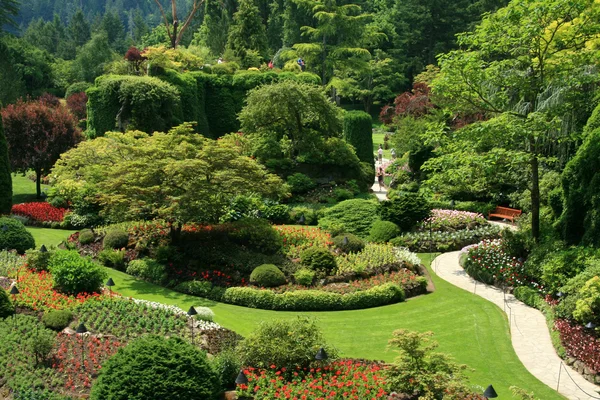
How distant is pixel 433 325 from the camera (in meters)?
15.7

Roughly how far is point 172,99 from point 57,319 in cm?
1967

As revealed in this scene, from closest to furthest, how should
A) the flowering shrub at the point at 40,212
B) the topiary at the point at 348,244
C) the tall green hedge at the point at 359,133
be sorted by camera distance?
1. the topiary at the point at 348,244
2. the flowering shrub at the point at 40,212
3. the tall green hedge at the point at 359,133

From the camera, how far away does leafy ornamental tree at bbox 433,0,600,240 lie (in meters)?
17.5

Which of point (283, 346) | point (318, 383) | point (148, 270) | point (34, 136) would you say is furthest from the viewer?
point (34, 136)

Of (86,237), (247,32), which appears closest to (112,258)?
(86,237)

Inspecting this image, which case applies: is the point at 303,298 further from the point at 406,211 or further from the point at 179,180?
the point at 406,211

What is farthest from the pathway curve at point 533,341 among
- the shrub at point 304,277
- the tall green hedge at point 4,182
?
the tall green hedge at point 4,182

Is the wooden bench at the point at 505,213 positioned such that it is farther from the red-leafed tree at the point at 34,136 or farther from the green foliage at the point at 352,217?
the red-leafed tree at the point at 34,136

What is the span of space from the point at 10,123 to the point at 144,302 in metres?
17.2

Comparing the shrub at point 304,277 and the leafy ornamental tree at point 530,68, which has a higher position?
the leafy ornamental tree at point 530,68

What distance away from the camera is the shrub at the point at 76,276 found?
53.0 feet

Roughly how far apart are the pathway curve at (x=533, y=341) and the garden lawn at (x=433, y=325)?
0.27 m

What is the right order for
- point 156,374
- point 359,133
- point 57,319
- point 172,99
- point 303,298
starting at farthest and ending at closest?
point 359,133 → point 172,99 → point 303,298 → point 57,319 → point 156,374

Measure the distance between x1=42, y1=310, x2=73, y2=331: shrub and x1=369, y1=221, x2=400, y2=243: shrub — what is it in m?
11.7
